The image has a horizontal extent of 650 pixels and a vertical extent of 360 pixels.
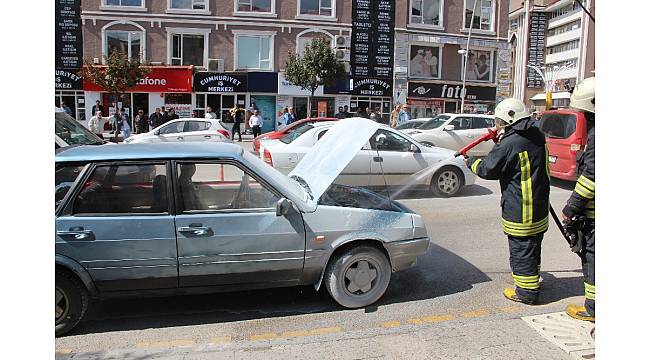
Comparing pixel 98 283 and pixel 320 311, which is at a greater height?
pixel 98 283

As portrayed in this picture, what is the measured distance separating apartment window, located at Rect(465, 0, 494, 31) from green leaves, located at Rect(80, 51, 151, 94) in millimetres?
20296

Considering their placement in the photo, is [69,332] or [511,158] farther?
[511,158]

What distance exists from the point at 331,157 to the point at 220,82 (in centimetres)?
2614

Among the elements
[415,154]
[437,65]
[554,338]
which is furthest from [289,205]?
[437,65]

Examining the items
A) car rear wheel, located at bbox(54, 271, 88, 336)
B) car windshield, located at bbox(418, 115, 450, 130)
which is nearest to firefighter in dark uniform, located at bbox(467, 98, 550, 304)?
car rear wheel, located at bbox(54, 271, 88, 336)

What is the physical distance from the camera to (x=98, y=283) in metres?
4.04

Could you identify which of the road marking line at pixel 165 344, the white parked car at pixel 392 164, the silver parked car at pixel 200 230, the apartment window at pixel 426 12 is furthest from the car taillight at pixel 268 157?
the apartment window at pixel 426 12

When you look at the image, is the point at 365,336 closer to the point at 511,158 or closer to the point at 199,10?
the point at 511,158

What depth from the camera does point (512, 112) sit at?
4.62 m

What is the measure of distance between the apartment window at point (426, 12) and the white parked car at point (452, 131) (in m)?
17.7

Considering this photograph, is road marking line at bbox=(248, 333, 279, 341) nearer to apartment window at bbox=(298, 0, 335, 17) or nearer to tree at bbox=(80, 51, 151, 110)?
tree at bbox=(80, 51, 151, 110)

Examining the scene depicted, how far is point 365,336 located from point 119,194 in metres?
2.22

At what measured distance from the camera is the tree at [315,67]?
27.0 metres
